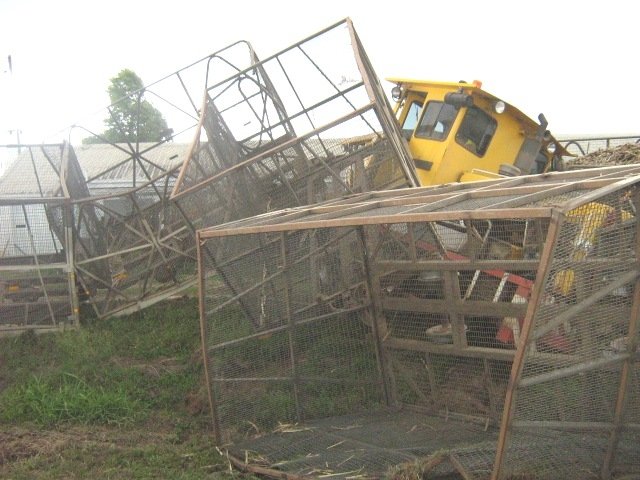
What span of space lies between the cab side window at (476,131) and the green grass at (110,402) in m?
4.16

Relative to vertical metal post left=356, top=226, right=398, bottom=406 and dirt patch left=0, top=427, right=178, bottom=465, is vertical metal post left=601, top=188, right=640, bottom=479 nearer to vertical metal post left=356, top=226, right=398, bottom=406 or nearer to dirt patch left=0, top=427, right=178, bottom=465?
vertical metal post left=356, top=226, right=398, bottom=406

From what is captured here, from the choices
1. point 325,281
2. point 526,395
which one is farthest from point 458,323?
point 526,395

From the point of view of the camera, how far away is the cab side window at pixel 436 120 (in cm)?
962

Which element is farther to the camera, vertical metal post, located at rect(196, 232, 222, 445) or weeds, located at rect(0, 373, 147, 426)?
weeds, located at rect(0, 373, 147, 426)

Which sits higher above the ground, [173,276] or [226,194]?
[226,194]

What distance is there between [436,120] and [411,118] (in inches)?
23.4

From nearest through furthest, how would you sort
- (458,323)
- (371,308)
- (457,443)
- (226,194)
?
1. (457,443)
2. (458,323)
3. (371,308)
4. (226,194)

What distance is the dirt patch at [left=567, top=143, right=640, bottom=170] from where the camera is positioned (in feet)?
32.4

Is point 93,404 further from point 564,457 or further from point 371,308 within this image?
point 564,457

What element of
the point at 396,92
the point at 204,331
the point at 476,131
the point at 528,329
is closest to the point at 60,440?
the point at 204,331

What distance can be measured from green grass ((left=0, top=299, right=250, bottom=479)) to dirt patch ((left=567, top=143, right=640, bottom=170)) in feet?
18.7

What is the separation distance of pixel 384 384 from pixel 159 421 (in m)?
2.18

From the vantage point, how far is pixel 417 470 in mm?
5168

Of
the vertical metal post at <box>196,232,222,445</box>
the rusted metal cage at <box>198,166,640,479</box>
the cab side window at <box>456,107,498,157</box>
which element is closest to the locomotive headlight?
the cab side window at <box>456,107,498,157</box>
